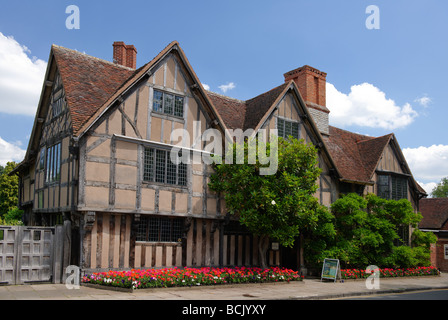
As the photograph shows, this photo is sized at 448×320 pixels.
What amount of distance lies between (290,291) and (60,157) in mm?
9600

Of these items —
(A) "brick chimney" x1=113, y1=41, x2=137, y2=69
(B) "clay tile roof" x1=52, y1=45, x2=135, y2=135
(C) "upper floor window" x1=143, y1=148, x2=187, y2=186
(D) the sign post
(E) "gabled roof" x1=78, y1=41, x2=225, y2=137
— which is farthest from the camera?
(A) "brick chimney" x1=113, y1=41, x2=137, y2=69

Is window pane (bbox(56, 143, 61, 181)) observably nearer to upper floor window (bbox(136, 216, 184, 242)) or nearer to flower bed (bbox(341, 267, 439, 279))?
upper floor window (bbox(136, 216, 184, 242))

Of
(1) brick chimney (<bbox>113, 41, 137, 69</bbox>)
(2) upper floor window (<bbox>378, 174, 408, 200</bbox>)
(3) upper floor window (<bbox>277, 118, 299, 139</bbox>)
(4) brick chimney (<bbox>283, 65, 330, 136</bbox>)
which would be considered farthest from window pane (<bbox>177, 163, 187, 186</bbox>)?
(2) upper floor window (<bbox>378, 174, 408, 200</bbox>)

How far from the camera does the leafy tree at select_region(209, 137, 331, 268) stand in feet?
51.7

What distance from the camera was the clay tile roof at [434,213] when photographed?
103ft

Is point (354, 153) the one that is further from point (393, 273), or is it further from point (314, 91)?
point (393, 273)

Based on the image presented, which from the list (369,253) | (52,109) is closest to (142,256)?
(52,109)

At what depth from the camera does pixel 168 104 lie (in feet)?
53.8

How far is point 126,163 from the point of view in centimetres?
1498

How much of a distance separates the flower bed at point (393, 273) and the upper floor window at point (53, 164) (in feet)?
41.0

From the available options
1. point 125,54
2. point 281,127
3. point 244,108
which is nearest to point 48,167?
point 125,54

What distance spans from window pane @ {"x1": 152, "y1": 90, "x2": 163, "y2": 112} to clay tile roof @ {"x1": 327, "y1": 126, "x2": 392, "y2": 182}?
10.0 meters

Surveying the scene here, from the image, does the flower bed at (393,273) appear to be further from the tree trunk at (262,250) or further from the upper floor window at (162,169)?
the upper floor window at (162,169)

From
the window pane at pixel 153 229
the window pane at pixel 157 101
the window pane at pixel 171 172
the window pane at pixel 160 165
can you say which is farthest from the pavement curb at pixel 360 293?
the window pane at pixel 157 101
